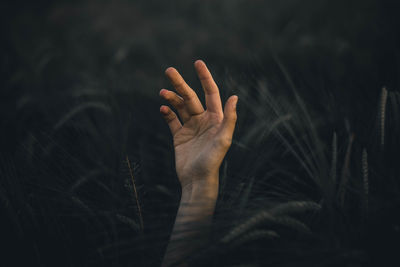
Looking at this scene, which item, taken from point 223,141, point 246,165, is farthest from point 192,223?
point 246,165

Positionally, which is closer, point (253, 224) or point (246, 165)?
point (253, 224)

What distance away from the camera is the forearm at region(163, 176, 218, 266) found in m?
0.58

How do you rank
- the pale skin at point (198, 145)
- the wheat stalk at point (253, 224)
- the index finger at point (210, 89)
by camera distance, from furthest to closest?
the index finger at point (210, 89)
the pale skin at point (198, 145)
the wheat stalk at point (253, 224)

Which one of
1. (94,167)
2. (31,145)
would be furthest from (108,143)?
(31,145)

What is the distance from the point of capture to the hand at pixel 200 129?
77cm

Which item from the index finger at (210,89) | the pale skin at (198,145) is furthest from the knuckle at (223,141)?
the index finger at (210,89)

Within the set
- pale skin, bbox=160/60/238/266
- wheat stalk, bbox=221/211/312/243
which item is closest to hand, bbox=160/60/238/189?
pale skin, bbox=160/60/238/266

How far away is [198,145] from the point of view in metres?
0.87

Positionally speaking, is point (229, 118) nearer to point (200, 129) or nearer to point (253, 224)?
point (200, 129)

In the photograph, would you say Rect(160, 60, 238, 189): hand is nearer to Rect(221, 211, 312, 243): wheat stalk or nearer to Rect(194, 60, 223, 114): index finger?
Rect(194, 60, 223, 114): index finger

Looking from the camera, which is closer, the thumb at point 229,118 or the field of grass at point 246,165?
the field of grass at point 246,165

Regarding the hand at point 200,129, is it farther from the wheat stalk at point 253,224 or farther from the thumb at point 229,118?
the wheat stalk at point 253,224

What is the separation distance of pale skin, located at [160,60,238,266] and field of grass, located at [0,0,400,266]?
0.14 ft

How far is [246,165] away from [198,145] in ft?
0.49
